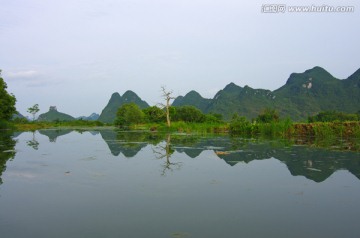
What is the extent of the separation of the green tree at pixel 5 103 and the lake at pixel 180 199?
31373 mm

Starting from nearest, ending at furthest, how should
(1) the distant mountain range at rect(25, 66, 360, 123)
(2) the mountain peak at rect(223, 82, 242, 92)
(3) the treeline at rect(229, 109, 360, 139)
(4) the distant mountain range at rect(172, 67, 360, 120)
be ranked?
(3) the treeline at rect(229, 109, 360, 139) → (1) the distant mountain range at rect(25, 66, 360, 123) → (4) the distant mountain range at rect(172, 67, 360, 120) → (2) the mountain peak at rect(223, 82, 242, 92)

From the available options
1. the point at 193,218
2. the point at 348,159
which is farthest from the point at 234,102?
the point at 193,218

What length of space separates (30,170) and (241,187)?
18.5 ft

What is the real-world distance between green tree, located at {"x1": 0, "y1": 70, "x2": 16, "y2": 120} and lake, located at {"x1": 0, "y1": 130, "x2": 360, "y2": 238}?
31373 millimetres

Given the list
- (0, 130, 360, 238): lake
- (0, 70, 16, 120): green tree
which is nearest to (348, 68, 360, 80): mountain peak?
(0, 70, 16, 120): green tree

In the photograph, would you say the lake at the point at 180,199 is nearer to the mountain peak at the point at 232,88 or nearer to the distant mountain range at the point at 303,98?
→ the distant mountain range at the point at 303,98

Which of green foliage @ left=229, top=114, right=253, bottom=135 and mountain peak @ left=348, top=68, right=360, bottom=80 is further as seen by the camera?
mountain peak @ left=348, top=68, right=360, bottom=80

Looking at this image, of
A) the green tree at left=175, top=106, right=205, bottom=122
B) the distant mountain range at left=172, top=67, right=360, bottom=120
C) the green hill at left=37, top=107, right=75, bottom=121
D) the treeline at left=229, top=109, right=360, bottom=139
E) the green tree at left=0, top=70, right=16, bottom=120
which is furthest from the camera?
the green hill at left=37, top=107, right=75, bottom=121

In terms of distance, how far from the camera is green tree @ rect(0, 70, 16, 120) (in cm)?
3634

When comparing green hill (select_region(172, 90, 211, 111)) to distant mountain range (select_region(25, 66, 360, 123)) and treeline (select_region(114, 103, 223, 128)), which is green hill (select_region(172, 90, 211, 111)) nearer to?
distant mountain range (select_region(25, 66, 360, 123))

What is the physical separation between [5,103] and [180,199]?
125 feet

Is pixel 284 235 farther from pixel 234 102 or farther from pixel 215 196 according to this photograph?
pixel 234 102

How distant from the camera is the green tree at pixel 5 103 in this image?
36.3 meters

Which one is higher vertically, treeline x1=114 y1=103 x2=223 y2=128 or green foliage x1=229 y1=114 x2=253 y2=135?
treeline x1=114 y1=103 x2=223 y2=128
